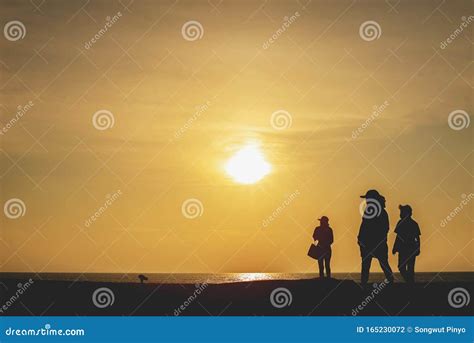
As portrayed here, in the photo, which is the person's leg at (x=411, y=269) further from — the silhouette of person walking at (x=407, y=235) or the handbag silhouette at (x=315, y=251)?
the handbag silhouette at (x=315, y=251)

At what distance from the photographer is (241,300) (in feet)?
53.7

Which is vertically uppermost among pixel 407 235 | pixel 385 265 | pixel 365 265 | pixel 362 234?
pixel 407 235

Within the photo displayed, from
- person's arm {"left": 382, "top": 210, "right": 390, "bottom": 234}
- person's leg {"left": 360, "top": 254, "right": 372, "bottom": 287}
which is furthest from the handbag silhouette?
person's arm {"left": 382, "top": 210, "right": 390, "bottom": 234}

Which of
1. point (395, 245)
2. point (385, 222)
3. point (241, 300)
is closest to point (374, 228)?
point (385, 222)

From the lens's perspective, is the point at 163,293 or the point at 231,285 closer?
the point at 163,293

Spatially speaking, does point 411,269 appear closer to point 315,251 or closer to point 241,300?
point 315,251

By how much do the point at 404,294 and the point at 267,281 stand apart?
4035 mm

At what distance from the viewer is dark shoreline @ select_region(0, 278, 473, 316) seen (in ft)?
49.8

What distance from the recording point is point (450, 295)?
16375 mm

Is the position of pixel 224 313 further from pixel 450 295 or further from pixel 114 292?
pixel 450 295

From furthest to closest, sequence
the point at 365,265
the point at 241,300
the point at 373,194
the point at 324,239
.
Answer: the point at 324,239 < the point at 365,265 < the point at 373,194 < the point at 241,300

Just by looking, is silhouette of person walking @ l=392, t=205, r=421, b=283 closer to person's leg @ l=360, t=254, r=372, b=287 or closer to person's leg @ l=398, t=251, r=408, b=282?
person's leg @ l=398, t=251, r=408, b=282

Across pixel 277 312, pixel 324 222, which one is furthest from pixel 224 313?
pixel 324 222

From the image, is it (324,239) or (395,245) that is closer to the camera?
(395,245)
